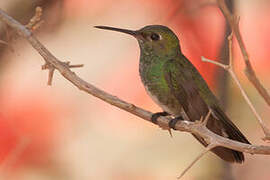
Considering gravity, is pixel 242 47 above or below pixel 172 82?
above

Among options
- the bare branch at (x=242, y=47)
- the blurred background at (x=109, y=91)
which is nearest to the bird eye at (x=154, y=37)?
the blurred background at (x=109, y=91)

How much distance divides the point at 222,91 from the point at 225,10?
1861 millimetres

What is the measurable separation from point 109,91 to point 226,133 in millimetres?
1147

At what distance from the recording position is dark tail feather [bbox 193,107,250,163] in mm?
2434

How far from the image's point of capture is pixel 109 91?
11.4 ft

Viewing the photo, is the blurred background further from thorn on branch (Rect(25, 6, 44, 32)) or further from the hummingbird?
thorn on branch (Rect(25, 6, 44, 32))

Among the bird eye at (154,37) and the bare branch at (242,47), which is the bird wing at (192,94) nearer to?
the bird eye at (154,37)

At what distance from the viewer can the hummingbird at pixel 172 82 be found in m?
2.65

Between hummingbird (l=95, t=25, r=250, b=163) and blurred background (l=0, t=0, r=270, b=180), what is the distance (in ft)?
1.14

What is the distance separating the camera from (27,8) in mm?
3213

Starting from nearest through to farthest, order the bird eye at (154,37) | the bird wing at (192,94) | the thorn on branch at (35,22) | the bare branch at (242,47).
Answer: the bare branch at (242,47) < the thorn on branch at (35,22) < the bird wing at (192,94) < the bird eye at (154,37)

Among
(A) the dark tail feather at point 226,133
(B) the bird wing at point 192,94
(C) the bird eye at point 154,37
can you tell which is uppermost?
(C) the bird eye at point 154,37

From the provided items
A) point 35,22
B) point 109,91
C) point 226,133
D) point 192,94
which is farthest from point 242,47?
point 109,91

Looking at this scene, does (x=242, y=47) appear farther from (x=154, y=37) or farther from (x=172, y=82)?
(x=154, y=37)
